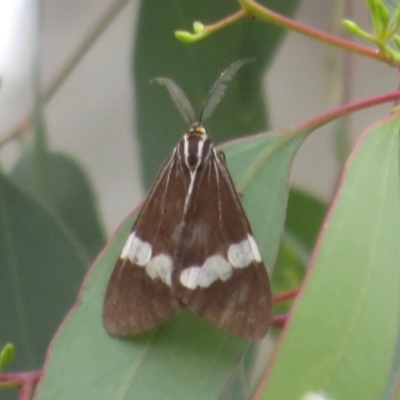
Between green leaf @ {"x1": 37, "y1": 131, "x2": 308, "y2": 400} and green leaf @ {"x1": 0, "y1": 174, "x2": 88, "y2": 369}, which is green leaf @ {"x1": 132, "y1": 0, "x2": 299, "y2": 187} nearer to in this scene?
green leaf @ {"x1": 0, "y1": 174, "x2": 88, "y2": 369}

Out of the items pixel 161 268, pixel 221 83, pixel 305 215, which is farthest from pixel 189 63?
pixel 161 268

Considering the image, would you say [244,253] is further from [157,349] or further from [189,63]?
[189,63]

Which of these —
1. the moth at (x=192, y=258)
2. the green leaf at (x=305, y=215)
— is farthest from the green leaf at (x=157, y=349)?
the green leaf at (x=305, y=215)

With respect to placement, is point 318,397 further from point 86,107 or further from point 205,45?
point 86,107

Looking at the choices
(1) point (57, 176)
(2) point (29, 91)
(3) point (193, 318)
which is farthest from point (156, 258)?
(2) point (29, 91)

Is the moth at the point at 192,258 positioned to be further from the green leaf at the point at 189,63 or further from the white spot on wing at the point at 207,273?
the green leaf at the point at 189,63

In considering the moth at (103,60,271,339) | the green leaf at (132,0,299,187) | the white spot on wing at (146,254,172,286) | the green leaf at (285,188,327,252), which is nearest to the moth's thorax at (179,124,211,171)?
the moth at (103,60,271,339)
